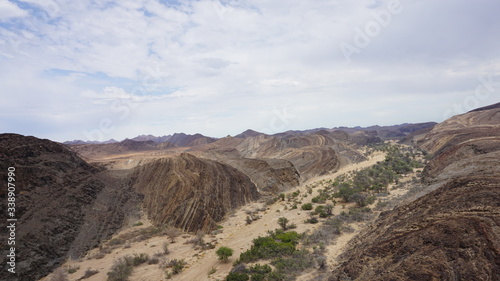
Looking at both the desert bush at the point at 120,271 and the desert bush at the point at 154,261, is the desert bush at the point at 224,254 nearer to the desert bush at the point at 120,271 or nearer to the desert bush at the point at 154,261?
the desert bush at the point at 154,261

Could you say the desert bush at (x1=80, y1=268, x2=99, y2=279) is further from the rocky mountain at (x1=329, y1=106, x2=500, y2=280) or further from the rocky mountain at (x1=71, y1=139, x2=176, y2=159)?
the rocky mountain at (x1=71, y1=139, x2=176, y2=159)

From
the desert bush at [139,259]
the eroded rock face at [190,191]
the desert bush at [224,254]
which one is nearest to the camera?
the desert bush at [224,254]

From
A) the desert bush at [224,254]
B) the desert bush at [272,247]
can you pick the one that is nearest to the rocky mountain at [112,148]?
the desert bush at [224,254]

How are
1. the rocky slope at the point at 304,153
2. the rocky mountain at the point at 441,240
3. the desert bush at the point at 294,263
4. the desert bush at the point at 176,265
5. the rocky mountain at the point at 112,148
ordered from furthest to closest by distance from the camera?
the rocky mountain at the point at 112,148
the rocky slope at the point at 304,153
the desert bush at the point at 176,265
the desert bush at the point at 294,263
the rocky mountain at the point at 441,240

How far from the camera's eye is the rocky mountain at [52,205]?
42.4ft

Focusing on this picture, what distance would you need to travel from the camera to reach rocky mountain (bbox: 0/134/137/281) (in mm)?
12914

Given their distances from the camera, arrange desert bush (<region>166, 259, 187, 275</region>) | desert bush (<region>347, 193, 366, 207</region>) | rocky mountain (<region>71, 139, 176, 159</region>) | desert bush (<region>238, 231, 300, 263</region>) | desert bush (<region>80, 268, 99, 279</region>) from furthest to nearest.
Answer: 1. rocky mountain (<region>71, 139, 176, 159</region>)
2. desert bush (<region>347, 193, 366, 207</region>)
3. desert bush (<region>80, 268, 99, 279</region>)
4. desert bush (<region>238, 231, 300, 263</region>)
5. desert bush (<region>166, 259, 187, 275</region>)

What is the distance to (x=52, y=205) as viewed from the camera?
16328 mm

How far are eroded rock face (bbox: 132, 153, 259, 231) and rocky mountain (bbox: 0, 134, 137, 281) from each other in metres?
3.03

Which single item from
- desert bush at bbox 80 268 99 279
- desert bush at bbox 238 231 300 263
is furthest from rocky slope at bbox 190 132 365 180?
desert bush at bbox 80 268 99 279

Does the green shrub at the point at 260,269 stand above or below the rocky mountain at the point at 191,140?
below

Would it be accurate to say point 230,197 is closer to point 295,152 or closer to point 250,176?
point 250,176

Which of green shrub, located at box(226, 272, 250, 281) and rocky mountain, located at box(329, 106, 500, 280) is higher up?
rocky mountain, located at box(329, 106, 500, 280)

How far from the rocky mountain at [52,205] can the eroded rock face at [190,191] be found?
119 inches
